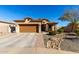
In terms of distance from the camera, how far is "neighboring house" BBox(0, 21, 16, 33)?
6504 mm

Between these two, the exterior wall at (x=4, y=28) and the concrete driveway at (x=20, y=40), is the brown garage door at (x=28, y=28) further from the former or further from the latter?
the exterior wall at (x=4, y=28)

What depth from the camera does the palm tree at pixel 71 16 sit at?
20.5 feet

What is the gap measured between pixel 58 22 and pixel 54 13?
1.06 feet

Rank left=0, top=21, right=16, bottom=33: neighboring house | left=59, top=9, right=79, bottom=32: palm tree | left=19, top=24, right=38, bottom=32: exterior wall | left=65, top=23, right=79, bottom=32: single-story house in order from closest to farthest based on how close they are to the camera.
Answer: left=59, top=9, right=79, bottom=32: palm tree, left=65, top=23, right=79, bottom=32: single-story house, left=0, top=21, right=16, bottom=33: neighboring house, left=19, top=24, right=38, bottom=32: exterior wall

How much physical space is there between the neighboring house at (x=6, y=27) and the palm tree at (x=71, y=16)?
1.62m

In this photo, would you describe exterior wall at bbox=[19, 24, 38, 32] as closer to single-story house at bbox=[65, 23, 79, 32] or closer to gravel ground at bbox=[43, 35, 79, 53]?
gravel ground at bbox=[43, 35, 79, 53]

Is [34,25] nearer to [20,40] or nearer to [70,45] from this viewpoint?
[20,40]

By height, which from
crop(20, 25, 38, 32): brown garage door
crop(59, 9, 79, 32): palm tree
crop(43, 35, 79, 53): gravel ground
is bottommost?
crop(43, 35, 79, 53): gravel ground

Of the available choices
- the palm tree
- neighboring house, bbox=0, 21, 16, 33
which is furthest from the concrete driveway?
the palm tree

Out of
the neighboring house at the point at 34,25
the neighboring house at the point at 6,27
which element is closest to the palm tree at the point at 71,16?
the neighboring house at the point at 34,25

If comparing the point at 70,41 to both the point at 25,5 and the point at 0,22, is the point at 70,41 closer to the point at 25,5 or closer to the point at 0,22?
the point at 25,5

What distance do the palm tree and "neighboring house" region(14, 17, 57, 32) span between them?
1.22 feet

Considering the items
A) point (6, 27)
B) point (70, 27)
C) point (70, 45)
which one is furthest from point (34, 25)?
point (70, 45)

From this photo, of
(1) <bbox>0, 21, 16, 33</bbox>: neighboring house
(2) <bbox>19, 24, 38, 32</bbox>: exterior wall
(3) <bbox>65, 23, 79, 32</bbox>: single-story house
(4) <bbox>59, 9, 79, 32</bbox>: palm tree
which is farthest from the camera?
(2) <bbox>19, 24, 38, 32</bbox>: exterior wall
